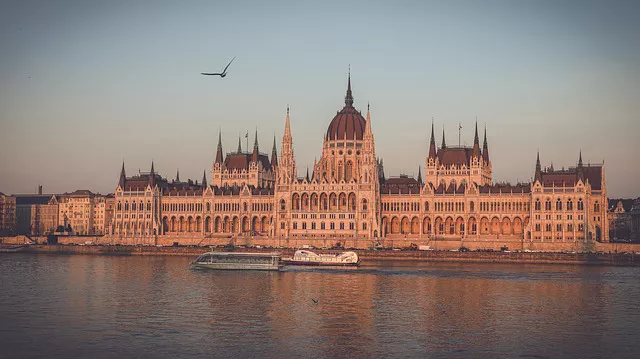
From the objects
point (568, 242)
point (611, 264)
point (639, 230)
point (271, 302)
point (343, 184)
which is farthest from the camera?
point (639, 230)

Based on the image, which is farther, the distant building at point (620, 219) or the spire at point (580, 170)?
the distant building at point (620, 219)

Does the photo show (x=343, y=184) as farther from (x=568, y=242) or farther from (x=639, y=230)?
(x=639, y=230)

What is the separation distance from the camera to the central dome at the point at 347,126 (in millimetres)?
161250

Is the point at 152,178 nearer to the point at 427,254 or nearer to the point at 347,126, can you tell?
the point at 347,126

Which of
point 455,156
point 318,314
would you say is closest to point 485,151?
point 455,156

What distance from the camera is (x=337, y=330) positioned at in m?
57.3

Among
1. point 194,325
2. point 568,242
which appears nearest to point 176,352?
point 194,325

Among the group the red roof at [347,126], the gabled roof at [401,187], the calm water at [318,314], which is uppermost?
the red roof at [347,126]

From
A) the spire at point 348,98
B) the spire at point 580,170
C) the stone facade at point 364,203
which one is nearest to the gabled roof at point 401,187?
the stone facade at point 364,203

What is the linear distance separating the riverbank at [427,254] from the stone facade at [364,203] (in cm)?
1104

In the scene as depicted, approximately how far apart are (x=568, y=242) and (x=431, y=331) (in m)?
83.1

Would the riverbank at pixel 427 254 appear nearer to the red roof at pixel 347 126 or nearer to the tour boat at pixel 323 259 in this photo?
the tour boat at pixel 323 259

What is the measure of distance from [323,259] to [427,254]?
22.6 m

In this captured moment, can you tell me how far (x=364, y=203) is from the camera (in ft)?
488
